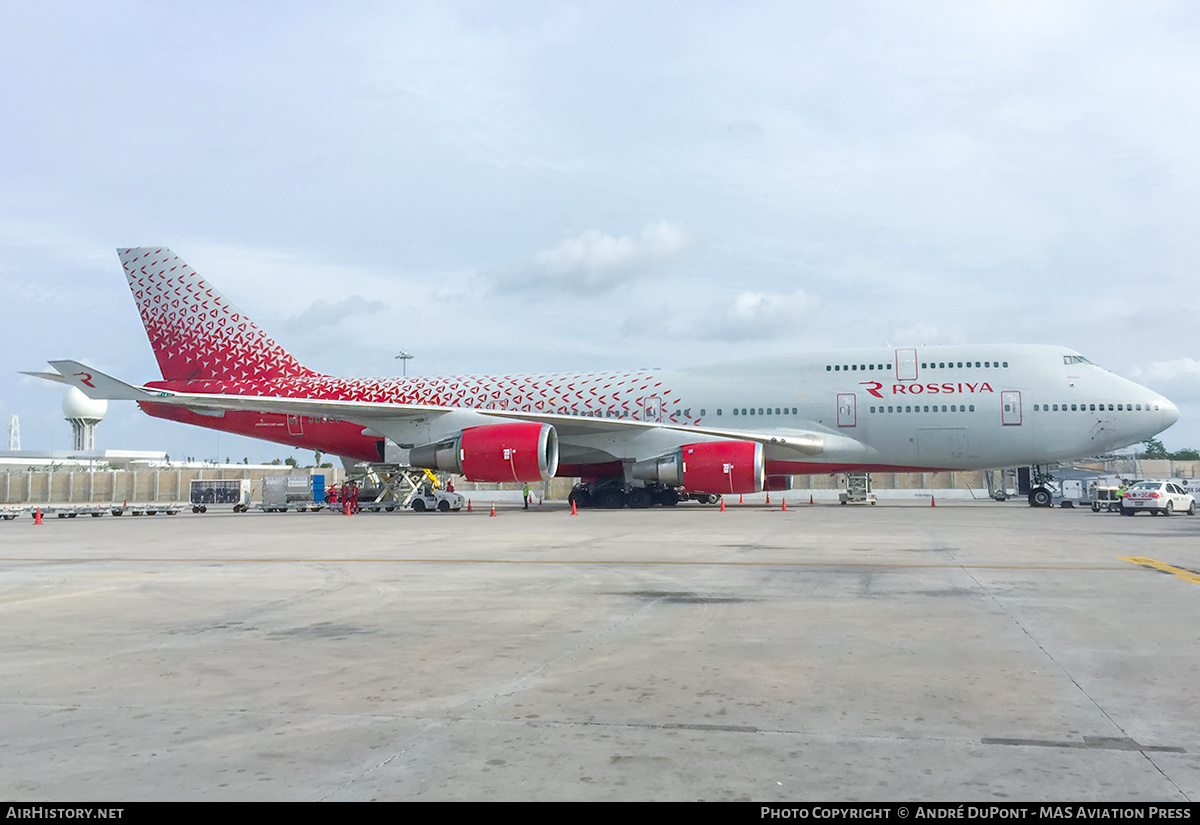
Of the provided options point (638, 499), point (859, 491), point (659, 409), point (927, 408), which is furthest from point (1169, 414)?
point (638, 499)

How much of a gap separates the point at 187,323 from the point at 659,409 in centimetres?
1657

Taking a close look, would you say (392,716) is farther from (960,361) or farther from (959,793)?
(960,361)

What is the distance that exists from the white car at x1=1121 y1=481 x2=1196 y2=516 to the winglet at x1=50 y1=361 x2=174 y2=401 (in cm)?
2774

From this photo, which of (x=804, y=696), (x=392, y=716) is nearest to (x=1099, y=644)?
(x=804, y=696)

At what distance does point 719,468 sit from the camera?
2600cm

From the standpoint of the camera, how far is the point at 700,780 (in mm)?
3607

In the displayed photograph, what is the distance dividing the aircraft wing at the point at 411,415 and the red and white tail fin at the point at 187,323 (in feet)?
9.41

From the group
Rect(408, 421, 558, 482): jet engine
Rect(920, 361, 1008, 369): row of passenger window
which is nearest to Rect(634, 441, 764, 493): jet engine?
Rect(408, 421, 558, 482): jet engine

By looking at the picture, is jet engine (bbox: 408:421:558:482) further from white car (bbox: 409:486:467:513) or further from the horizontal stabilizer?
the horizontal stabilizer

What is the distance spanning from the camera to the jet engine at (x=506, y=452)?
86.8ft

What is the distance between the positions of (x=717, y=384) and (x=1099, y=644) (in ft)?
77.3

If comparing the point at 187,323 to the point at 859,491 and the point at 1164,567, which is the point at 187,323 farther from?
the point at 1164,567

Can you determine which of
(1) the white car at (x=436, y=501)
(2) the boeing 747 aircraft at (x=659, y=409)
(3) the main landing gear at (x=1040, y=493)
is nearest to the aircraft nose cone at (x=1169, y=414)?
(2) the boeing 747 aircraft at (x=659, y=409)

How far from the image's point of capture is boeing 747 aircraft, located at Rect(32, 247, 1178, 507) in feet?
87.4
